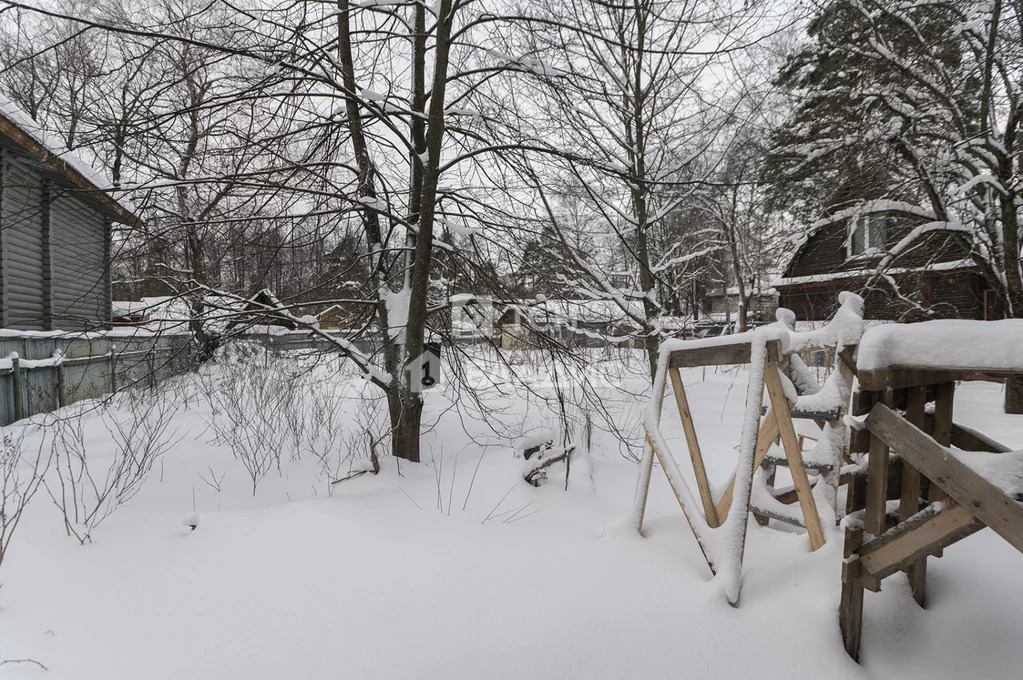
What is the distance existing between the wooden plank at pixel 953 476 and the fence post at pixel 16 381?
31.6 feet

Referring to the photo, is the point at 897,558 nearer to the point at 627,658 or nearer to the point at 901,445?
the point at 901,445

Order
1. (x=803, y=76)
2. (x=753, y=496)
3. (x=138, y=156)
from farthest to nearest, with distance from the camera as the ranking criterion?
1. (x=803, y=76)
2. (x=138, y=156)
3. (x=753, y=496)

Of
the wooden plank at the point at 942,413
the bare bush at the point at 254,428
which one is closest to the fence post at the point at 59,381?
the bare bush at the point at 254,428

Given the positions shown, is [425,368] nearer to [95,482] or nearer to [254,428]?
[254,428]

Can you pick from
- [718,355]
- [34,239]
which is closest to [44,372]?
[34,239]

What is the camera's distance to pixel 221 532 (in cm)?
319

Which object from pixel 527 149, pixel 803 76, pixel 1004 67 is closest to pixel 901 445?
pixel 527 149

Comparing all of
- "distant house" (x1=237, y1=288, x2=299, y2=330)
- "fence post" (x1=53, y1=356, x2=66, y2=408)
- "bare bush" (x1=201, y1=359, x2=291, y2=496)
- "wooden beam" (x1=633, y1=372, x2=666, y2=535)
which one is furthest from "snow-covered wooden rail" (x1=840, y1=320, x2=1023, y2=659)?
"fence post" (x1=53, y1=356, x2=66, y2=408)

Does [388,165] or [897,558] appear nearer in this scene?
[897,558]

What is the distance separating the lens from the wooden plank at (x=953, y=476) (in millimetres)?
1768

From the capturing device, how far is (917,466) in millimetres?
2043

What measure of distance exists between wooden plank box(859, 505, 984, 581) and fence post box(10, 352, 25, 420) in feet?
31.6

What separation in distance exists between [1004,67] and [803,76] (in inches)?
139

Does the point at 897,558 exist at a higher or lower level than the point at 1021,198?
lower
